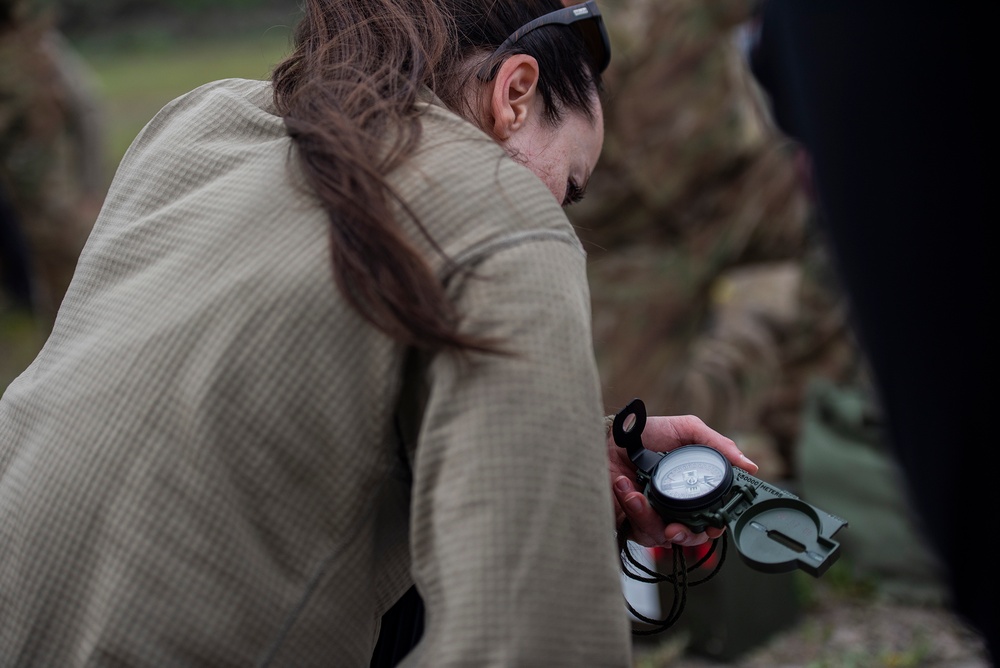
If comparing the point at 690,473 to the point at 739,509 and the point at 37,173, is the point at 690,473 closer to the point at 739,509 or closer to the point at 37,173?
the point at 739,509

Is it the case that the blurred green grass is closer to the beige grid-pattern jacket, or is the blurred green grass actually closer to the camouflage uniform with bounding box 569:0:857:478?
the camouflage uniform with bounding box 569:0:857:478

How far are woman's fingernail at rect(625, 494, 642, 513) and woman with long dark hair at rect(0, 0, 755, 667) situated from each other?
0.35 meters

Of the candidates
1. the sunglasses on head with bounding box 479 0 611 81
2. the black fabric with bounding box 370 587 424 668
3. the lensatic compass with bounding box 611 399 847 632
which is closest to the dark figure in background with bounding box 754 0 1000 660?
the lensatic compass with bounding box 611 399 847 632

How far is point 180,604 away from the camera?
1.05m

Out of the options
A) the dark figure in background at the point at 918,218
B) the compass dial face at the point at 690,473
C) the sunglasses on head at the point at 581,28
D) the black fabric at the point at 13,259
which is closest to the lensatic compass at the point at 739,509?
the compass dial face at the point at 690,473

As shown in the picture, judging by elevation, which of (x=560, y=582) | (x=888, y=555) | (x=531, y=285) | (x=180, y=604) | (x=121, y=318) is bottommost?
(x=888, y=555)

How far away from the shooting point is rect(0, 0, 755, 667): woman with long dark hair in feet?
3.27

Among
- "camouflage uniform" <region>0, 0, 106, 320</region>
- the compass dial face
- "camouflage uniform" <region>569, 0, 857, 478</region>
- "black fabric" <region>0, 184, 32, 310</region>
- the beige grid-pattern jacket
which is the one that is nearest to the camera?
the beige grid-pattern jacket

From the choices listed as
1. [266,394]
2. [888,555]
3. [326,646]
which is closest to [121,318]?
[266,394]

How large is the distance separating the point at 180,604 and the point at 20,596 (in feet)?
0.72

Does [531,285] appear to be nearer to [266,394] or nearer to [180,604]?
[266,394]

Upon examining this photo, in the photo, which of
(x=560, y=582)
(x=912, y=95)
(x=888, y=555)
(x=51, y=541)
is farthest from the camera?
(x=888, y=555)

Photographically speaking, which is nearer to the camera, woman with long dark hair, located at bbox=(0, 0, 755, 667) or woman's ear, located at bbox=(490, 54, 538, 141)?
woman with long dark hair, located at bbox=(0, 0, 755, 667)

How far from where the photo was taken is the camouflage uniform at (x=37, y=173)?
5438 millimetres
